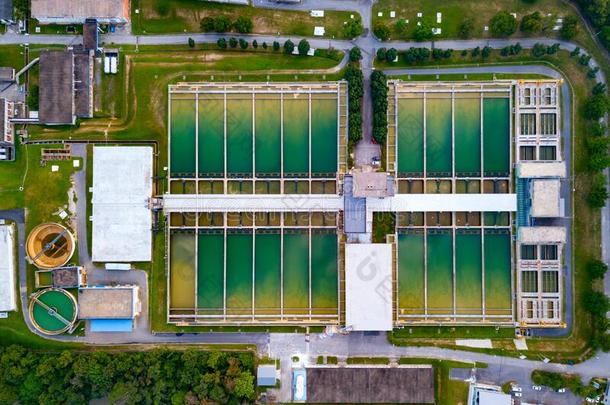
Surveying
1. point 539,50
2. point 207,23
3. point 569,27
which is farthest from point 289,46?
point 569,27

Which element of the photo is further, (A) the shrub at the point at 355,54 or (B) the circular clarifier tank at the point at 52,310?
(B) the circular clarifier tank at the point at 52,310

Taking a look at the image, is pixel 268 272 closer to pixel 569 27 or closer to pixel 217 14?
pixel 217 14

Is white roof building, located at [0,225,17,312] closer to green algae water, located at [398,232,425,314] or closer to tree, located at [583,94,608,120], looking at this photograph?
green algae water, located at [398,232,425,314]

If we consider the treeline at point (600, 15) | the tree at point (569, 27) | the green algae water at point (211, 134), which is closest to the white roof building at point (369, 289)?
the green algae water at point (211, 134)

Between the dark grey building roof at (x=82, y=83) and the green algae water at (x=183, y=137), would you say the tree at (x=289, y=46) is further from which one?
the dark grey building roof at (x=82, y=83)

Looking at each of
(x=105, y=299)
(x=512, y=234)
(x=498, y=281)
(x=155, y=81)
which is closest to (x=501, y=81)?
(x=512, y=234)

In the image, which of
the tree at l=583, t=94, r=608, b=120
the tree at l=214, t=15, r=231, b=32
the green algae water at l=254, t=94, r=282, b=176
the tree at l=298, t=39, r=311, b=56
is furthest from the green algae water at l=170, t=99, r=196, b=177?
the tree at l=583, t=94, r=608, b=120

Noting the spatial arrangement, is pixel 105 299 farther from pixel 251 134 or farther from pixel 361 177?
pixel 361 177
